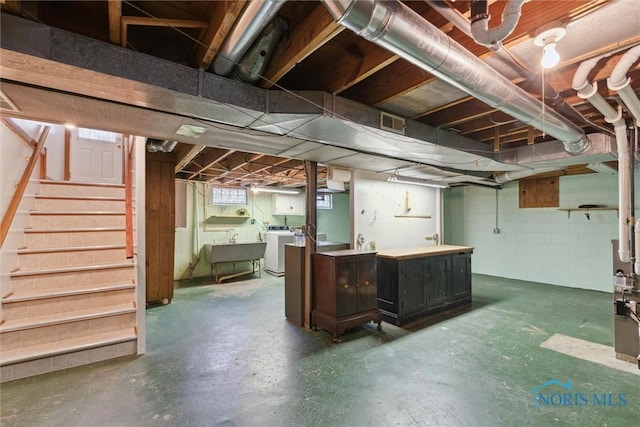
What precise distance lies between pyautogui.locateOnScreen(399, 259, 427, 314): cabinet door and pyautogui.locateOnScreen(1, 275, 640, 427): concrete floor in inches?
10.7

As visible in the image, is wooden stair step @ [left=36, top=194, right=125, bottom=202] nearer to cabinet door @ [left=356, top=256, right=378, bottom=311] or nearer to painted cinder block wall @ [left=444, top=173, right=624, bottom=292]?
cabinet door @ [left=356, top=256, right=378, bottom=311]

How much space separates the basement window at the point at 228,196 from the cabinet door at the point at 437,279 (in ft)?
15.7

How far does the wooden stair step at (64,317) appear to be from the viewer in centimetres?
231

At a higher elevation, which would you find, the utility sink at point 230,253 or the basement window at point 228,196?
the basement window at point 228,196

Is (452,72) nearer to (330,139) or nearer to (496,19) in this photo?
(496,19)

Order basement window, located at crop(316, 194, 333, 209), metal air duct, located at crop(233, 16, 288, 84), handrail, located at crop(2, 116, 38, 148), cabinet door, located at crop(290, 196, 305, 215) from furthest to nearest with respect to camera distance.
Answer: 1. basement window, located at crop(316, 194, 333, 209)
2. cabinet door, located at crop(290, 196, 305, 215)
3. handrail, located at crop(2, 116, 38, 148)
4. metal air duct, located at crop(233, 16, 288, 84)

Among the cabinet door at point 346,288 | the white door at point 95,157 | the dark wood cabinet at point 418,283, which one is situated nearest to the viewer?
the cabinet door at point 346,288

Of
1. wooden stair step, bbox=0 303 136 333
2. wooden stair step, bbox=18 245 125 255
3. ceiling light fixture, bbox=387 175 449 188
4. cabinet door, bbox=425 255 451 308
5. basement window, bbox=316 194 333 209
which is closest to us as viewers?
wooden stair step, bbox=0 303 136 333

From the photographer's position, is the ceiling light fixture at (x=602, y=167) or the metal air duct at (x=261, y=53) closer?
the metal air duct at (x=261, y=53)

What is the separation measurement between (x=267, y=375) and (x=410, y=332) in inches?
69.7

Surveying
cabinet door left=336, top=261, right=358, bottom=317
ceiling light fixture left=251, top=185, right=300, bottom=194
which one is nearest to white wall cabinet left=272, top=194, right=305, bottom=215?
ceiling light fixture left=251, top=185, right=300, bottom=194

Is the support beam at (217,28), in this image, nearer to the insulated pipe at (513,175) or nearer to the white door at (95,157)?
the white door at (95,157)

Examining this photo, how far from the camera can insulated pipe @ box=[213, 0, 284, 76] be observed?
3.65 ft

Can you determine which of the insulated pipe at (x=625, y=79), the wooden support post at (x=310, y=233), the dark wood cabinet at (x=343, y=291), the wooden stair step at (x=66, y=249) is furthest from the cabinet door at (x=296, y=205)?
the insulated pipe at (x=625, y=79)
